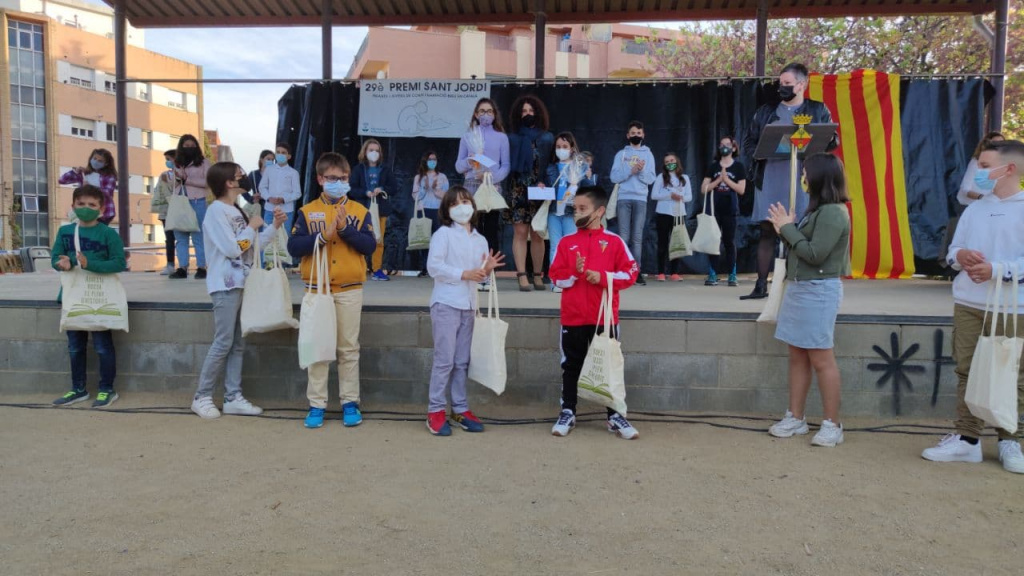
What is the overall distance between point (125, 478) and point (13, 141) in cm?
3912

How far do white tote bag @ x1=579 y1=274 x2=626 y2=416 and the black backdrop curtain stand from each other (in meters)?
4.90

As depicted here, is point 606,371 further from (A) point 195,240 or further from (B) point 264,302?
(A) point 195,240

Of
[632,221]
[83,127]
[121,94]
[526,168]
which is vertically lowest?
[632,221]

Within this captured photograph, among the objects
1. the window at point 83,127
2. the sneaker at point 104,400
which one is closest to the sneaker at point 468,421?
the sneaker at point 104,400

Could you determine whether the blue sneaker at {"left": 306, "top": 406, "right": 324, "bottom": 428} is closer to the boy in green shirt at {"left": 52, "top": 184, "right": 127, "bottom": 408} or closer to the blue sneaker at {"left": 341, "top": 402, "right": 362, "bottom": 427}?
the blue sneaker at {"left": 341, "top": 402, "right": 362, "bottom": 427}

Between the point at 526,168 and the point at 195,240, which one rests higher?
the point at 526,168

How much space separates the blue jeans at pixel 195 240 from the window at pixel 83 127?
3470cm

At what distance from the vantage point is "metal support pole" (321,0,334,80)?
948 centimetres

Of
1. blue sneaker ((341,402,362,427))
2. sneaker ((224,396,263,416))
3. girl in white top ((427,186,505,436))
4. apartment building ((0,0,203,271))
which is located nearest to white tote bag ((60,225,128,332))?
sneaker ((224,396,263,416))

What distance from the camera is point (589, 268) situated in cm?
477

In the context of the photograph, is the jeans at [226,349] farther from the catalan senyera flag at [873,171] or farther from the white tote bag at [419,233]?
the catalan senyera flag at [873,171]

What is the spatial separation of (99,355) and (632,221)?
17.2 feet

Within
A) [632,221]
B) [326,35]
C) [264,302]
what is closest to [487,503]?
[264,302]

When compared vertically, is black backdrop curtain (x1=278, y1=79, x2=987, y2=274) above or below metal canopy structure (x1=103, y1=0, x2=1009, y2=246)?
below
